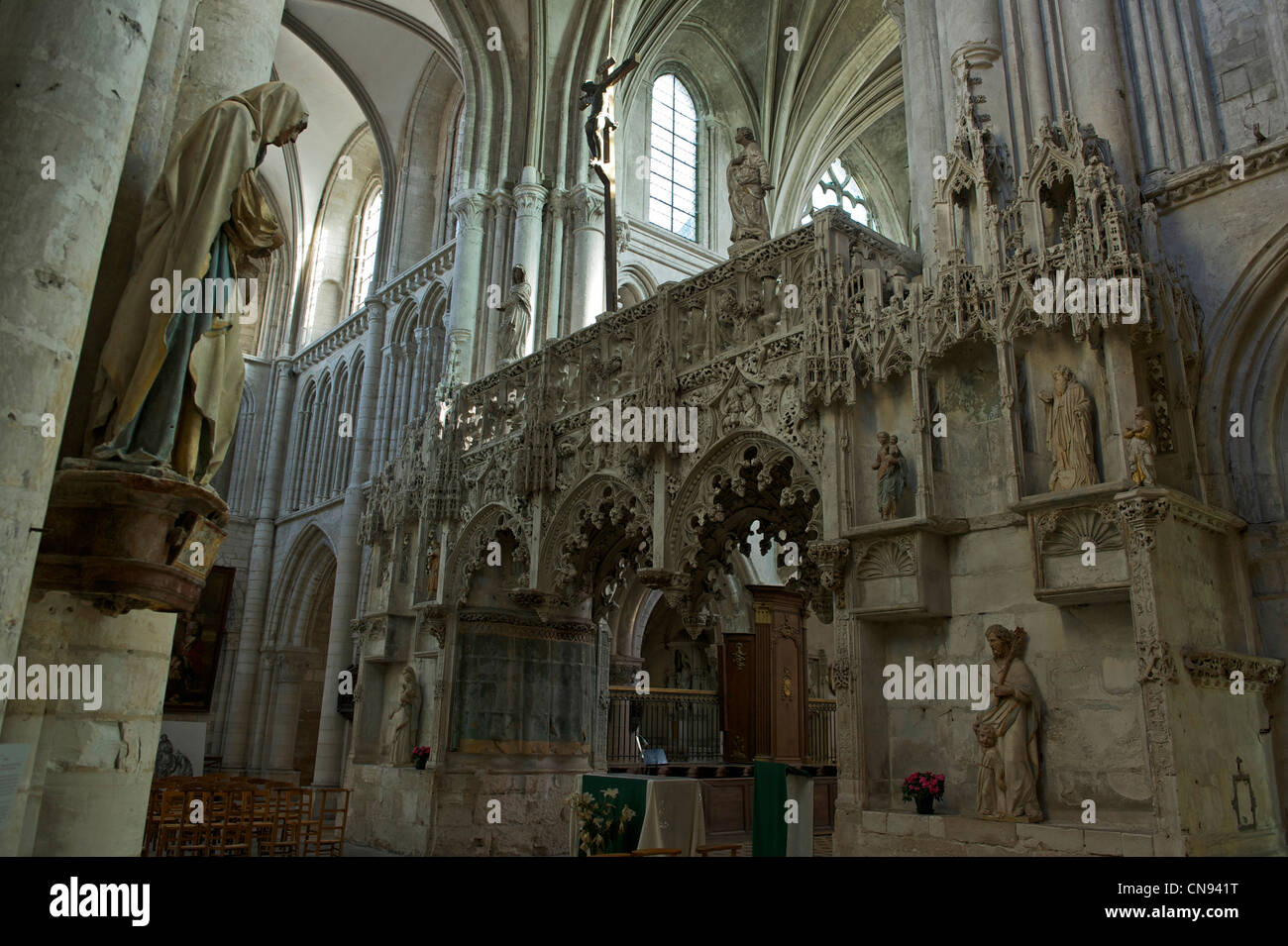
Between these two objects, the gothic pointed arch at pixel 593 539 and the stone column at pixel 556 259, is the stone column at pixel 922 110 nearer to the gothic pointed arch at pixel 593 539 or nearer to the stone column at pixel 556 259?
the gothic pointed arch at pixel 593 539

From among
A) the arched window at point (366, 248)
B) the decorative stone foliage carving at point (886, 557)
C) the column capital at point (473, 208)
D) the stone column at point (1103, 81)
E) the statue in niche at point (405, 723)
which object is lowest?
the statue in niche at point (405, 723)

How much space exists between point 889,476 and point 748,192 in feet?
14.9

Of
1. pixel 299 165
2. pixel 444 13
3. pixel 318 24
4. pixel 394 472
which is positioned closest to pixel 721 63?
pixel 444 13

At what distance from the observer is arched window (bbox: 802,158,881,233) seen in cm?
2800

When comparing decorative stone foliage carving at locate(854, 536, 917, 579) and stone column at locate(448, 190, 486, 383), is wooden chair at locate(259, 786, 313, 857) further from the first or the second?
stone column at locate(448, 190, 486, 383)

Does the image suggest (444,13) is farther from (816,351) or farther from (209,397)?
(209,397)

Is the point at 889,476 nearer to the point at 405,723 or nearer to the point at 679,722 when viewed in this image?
the point at 405,723

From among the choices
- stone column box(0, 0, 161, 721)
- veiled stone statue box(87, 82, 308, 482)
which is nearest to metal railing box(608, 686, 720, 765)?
veiled stone statue box(87, 82, 308, 482)

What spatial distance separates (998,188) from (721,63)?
1806 cm

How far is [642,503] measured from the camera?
10891mm

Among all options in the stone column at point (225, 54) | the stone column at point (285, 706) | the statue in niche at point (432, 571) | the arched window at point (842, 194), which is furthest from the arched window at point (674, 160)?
the stone column at point (225, 54)

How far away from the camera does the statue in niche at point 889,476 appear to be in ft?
27.2

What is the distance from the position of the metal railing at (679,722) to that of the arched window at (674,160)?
1098cm

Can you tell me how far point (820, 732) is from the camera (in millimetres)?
18328
